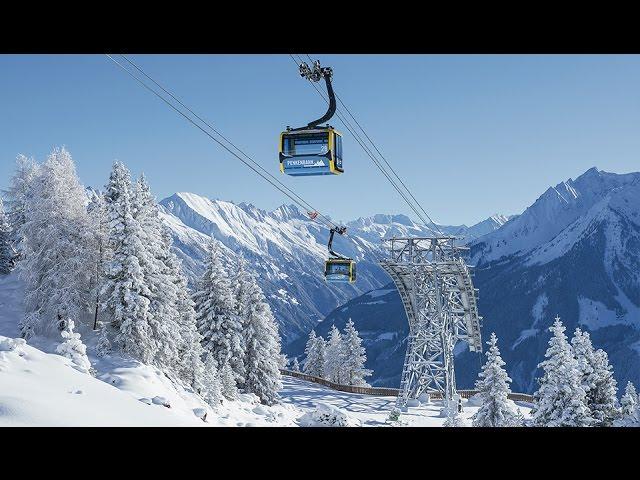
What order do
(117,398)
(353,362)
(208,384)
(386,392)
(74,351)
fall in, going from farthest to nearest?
(353,362) → (386,392) → (208,384) → (74,351) → (117,398)

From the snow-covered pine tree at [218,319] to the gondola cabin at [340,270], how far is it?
23.2 m

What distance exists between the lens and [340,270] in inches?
1027

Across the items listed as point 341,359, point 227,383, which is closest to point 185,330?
point 227,383

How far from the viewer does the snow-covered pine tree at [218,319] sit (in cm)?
4781

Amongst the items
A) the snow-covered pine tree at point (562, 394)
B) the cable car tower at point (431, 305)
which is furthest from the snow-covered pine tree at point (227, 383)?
the snow-covered pine tree at point (562, 394)

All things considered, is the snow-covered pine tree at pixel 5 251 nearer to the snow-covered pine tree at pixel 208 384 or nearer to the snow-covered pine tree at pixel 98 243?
the snow-covered pine tree at pixel 98 243

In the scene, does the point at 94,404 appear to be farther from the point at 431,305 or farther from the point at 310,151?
the point at 431,305

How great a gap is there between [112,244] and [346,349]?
131ft

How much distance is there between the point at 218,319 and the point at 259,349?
14.7 feet

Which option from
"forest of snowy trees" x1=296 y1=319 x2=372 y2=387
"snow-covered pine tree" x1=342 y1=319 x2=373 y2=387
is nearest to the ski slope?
"forest of snowy trees" x1=296 y1=319 x2=372 y2=387

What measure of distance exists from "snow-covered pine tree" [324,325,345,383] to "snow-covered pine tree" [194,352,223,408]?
3284 cm

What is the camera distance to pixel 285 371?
230ft

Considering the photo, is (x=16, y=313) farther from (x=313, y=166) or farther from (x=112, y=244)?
(x=313, y=166)
